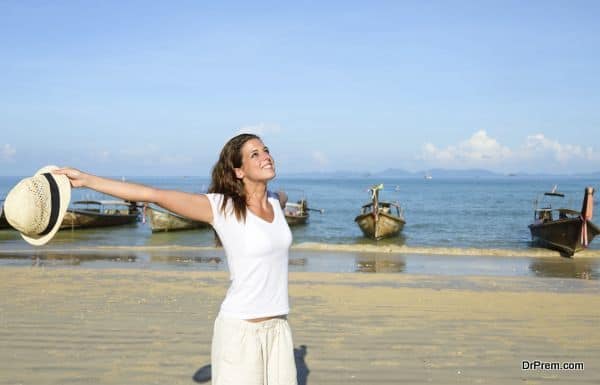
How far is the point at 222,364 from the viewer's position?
2898 mm

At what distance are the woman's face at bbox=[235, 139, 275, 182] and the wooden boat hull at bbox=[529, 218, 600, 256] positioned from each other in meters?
19.9

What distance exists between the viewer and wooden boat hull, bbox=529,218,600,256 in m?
20.7

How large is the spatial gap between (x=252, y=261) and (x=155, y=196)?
1.72ft

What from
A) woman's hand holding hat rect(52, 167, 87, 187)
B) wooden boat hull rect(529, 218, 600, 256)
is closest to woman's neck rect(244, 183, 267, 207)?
woman's hand holding hat rect(52, 167, 87, 187)

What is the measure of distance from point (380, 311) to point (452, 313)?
0.96 m

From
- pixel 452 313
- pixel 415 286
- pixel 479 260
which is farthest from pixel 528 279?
pixel 452 313

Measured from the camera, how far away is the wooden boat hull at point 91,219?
29.7m

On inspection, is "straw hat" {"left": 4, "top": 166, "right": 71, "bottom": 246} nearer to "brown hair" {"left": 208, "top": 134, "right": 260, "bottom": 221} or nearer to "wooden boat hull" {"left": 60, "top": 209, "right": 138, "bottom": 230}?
"brown hair" {"left": 208, "top": 134, "right": 260, "bottom": 221}

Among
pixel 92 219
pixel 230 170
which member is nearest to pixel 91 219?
pixel 92 219

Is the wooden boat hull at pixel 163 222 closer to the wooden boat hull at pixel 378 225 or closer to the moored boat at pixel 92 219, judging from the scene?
the moored boat at pixel 92 219

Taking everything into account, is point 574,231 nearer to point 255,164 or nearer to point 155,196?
point 255,164

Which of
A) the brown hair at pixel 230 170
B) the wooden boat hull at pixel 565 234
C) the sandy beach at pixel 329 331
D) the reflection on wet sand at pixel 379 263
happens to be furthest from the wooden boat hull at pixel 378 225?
the brown hair at pixel 230 170

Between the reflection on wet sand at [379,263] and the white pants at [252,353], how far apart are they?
1194 centimetres

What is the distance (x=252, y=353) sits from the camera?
288 cm
